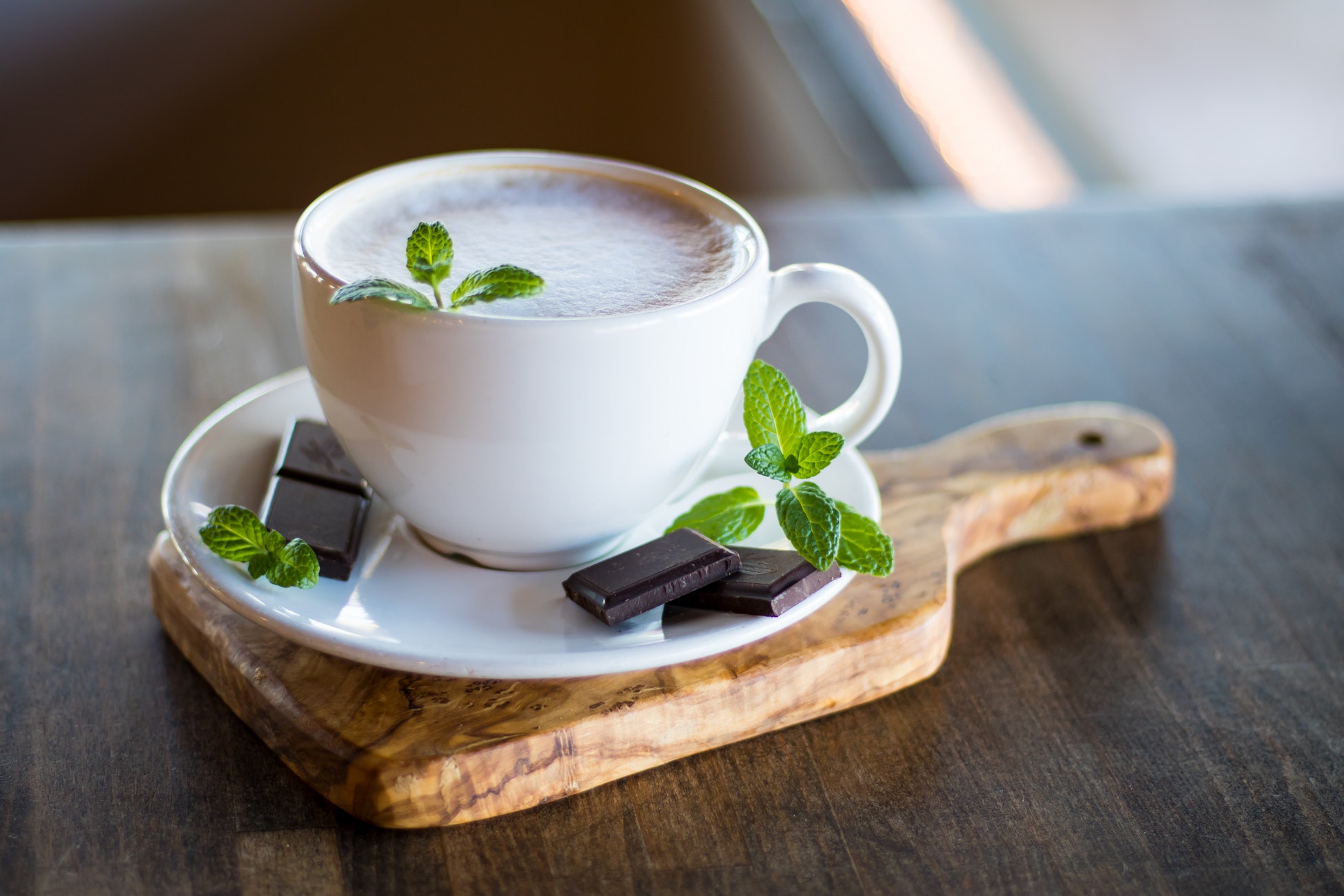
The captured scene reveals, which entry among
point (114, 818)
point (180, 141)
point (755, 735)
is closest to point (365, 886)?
point (114, 818)

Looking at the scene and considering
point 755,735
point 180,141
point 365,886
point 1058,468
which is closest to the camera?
point 365,886

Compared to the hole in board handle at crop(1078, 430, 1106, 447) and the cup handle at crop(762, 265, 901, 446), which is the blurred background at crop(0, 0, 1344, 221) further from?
the cup handle at crop(762, 265, 901, 446)

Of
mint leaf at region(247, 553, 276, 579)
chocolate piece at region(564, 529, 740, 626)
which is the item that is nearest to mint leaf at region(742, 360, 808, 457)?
chocolate piece at region(564, 529, 740, 626)

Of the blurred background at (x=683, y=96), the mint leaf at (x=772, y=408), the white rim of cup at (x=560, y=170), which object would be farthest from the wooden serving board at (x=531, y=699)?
the blurred background at (x=683, y=96)

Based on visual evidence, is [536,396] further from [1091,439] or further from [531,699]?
[1091,439]

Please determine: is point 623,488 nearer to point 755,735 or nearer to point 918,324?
point 755,735

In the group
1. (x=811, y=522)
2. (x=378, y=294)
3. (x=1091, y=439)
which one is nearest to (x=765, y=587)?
(x=811, y=522)

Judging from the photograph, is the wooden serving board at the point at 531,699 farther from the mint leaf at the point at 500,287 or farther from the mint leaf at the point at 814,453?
the mint leaf at the point at 500,287
